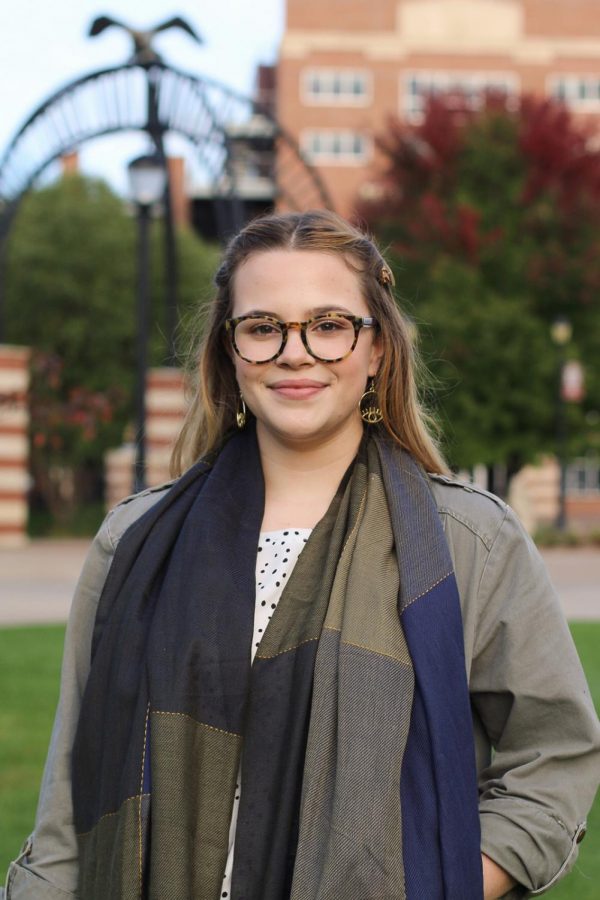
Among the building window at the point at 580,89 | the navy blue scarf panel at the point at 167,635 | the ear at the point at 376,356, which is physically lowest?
the navy blue scarf panel at the point at 167,635

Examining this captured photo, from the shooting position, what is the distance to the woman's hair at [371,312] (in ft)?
8.52

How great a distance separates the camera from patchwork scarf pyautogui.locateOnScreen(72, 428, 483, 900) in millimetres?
2156

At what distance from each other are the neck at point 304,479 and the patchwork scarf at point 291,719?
0.08 meters

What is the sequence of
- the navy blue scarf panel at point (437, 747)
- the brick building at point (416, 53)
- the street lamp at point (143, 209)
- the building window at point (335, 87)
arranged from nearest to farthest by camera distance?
the navy blue scarf panel at point (437, 747) → the street lamp at point (143, 209) → the brick building at point (416, 53) → the building window at point (335, 87)

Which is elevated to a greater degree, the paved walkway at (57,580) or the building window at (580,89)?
the building window at (580,89)

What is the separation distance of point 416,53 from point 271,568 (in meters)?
48.5

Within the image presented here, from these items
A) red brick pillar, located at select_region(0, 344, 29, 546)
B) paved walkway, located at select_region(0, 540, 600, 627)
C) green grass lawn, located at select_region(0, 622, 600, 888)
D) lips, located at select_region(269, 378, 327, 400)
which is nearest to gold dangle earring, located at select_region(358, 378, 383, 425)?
lips, located at select_region(269, 378, 327, 400)

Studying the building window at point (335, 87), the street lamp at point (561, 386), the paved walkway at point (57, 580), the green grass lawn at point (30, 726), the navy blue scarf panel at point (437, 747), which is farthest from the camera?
the building window at point (335, 87)

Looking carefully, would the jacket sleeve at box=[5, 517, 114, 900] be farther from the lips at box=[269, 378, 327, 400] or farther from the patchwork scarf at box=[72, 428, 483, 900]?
the lips at box=[269, 378, 327, 400]

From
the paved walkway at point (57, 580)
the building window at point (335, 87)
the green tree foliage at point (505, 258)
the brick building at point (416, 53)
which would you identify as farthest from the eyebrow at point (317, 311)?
the building window at point (335, 87)

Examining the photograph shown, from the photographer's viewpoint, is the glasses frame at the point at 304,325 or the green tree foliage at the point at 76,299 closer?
the glasses frame at the point at 304,325

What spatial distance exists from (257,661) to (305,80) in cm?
4894

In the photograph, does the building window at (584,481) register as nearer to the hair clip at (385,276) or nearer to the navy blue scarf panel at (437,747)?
the hair clip at (385,276)

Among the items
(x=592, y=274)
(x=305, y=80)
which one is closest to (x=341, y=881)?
(x=592, y=274)
